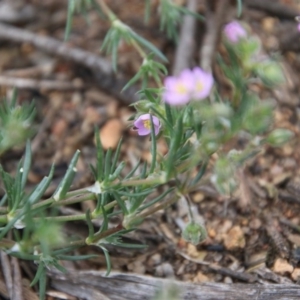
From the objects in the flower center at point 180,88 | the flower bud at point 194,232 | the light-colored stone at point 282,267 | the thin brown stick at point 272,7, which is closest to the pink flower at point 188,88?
the flower center at point 180,88

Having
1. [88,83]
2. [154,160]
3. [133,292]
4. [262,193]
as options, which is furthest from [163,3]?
[133,292]

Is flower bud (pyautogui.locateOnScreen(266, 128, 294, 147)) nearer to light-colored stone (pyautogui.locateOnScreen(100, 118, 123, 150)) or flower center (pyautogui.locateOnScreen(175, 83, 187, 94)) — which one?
flower center (pyautogui.locateOnScreen(175, 83, 187, 94))

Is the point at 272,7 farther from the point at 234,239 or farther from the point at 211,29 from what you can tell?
the point at 234,239

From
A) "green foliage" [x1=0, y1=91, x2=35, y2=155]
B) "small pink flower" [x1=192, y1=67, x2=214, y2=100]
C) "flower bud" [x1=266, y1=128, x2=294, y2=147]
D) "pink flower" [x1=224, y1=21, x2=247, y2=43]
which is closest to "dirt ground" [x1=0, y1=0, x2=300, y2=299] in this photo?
"pink flower" [x1=224, y1=21, x2=247, y2=43]

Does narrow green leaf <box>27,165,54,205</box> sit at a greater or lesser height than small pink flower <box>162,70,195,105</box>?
lesser

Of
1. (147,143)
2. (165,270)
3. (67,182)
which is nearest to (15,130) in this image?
(67,182)

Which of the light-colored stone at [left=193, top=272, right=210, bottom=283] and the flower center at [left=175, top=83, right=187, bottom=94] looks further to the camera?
the light-colored stone at [left=193, top=272, right=210, bottom=283]

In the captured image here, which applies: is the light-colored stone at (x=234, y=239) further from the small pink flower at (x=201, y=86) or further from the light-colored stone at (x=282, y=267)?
the small pink flower at (x=201, y=86)
